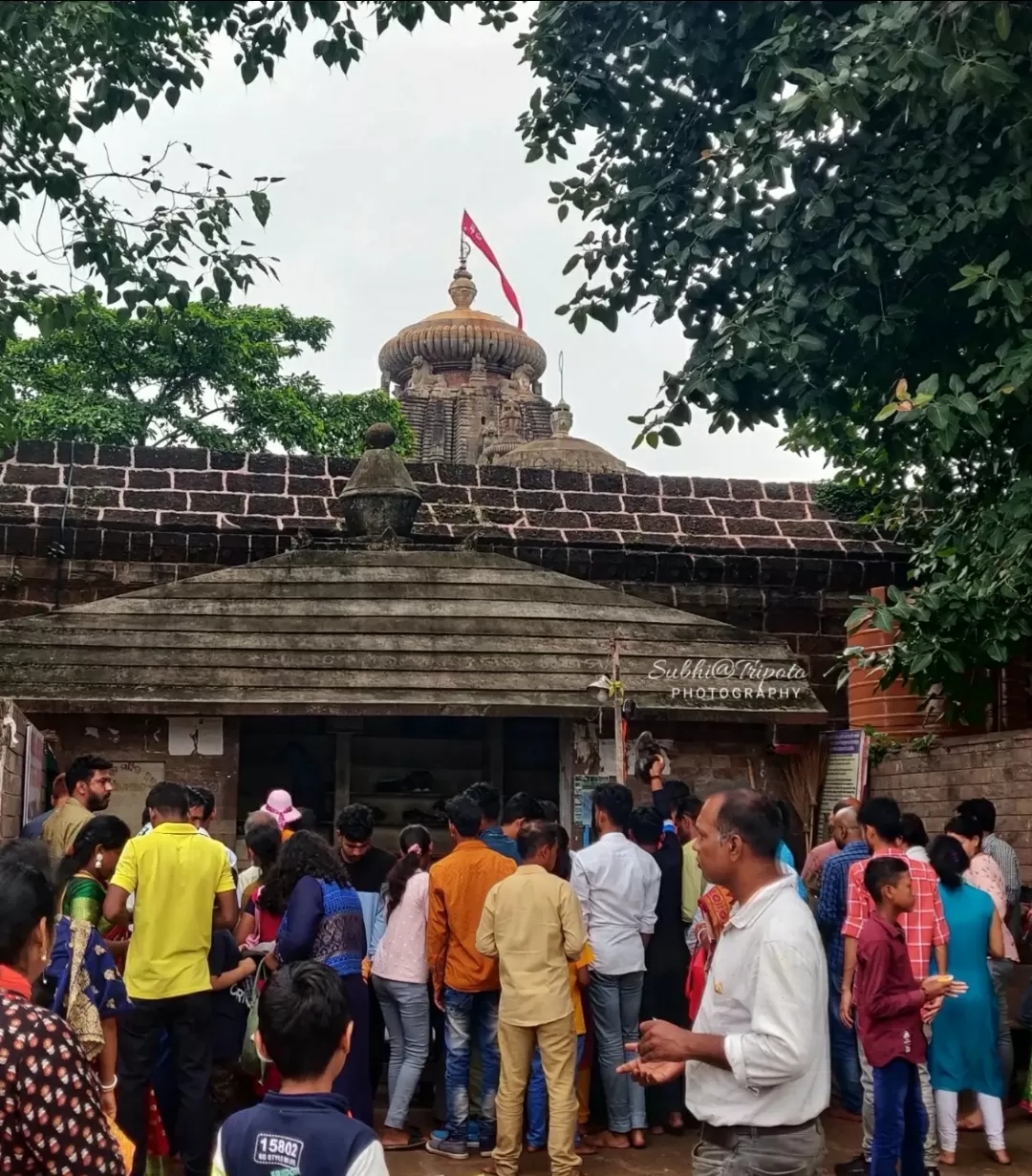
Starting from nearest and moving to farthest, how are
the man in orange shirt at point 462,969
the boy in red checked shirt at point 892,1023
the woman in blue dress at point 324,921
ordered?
the boy in red checked shirt at point 892,1023 → the woman in blue dress at point 324,921 → the man in orange shirt at point 462,969

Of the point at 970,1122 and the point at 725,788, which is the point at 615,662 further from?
the point at 725,788

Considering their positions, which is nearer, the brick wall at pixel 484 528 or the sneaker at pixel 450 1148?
the sneaker at pixel 450 1148

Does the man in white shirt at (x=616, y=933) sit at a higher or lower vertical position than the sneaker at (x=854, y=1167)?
higher

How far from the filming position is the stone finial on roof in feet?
33.0

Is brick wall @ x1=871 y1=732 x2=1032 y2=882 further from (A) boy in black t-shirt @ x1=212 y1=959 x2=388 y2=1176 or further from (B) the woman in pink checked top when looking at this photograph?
(A) boy in black t-shirt @ x1=212 y1=959 x2=388 y2=1176

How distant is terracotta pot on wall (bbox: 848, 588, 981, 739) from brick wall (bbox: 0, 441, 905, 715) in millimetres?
762

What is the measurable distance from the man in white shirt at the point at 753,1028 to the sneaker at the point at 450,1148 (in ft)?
10.8

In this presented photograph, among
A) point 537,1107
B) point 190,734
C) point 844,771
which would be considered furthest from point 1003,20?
point 190,734

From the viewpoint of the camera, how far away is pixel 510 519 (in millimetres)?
12594

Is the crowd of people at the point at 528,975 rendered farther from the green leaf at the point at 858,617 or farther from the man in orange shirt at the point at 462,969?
the green leaf at the point at 858,617

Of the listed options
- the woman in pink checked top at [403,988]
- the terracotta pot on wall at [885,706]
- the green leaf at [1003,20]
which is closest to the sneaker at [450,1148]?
the woman in pink checked top at [403,988]

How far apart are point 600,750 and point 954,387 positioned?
377 cm

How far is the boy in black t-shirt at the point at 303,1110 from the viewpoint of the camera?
103 inches

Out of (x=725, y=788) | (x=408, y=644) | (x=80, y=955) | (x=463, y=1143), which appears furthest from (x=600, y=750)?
(x=725, y=788)
